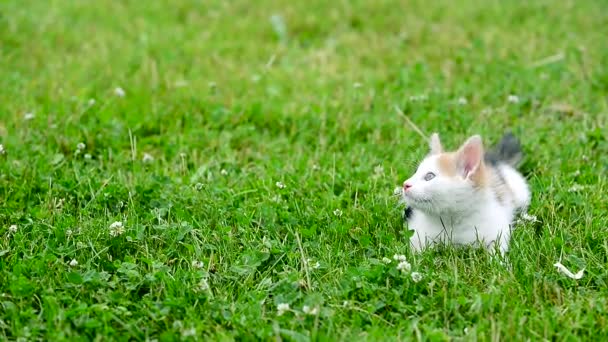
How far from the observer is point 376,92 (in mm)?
6465

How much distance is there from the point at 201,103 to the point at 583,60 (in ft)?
10.6

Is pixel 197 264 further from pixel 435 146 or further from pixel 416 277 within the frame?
pixel 435 146

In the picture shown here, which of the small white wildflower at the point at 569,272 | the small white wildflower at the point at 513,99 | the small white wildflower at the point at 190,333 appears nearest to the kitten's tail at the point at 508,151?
the small white wildflower at the point at 513,99

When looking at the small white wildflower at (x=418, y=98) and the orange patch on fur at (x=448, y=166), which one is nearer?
the orange patch on fur at (x=448, y=166)

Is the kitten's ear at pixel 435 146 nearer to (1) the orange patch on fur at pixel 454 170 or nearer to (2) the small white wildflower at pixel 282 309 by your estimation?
(1) the orange patch on fur at pixel 454 170

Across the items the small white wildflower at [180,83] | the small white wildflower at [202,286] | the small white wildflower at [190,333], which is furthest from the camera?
the small white wildflower at [180,83]

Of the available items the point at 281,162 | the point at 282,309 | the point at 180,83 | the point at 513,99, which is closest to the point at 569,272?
the point at 282,309

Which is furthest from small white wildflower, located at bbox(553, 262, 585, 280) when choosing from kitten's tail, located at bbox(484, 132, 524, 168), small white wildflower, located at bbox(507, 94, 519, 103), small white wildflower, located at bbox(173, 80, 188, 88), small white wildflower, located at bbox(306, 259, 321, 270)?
small white wildflower, located at bbox(173, 80, 188, 88)

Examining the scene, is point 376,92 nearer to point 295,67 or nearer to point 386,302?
point 295,67

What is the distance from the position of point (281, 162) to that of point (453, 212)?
1.52 metres

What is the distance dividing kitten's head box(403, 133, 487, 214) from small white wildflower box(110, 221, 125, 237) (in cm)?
140

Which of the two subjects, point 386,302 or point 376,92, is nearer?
point 386,302

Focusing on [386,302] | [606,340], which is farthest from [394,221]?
[606,340]

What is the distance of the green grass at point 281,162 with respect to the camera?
358 cm
